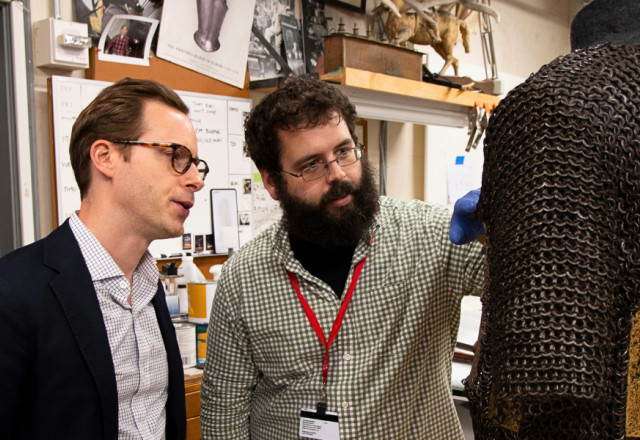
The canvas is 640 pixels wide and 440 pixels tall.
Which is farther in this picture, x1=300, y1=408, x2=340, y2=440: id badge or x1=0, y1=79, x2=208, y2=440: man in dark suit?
x1=300, y1=408, x2=340, y2=440: id badge

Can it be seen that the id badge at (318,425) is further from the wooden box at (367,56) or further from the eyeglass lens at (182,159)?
the wooden box at (367,56)

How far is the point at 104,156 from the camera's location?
140 centimetres

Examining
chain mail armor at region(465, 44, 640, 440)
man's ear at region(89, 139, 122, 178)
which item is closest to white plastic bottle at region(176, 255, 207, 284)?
man's ear at region(89, 139, 122, 178)

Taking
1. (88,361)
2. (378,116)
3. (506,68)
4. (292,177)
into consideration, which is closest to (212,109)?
(378,116)

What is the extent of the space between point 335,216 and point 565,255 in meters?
0.90

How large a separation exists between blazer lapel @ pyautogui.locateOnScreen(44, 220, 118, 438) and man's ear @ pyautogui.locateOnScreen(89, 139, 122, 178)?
210mm

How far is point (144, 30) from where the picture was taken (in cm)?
252

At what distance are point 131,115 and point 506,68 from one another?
153 inches

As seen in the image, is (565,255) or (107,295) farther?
(107,295)

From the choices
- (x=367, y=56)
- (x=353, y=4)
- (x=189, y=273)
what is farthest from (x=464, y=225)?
(x=353, y=4)

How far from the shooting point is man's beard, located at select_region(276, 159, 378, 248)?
158 centimetres

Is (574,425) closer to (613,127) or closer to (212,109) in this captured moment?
(613,127)

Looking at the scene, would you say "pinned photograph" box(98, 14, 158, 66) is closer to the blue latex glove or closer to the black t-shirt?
the black t-shirt

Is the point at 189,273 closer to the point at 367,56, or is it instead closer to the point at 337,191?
the point at 337,191
